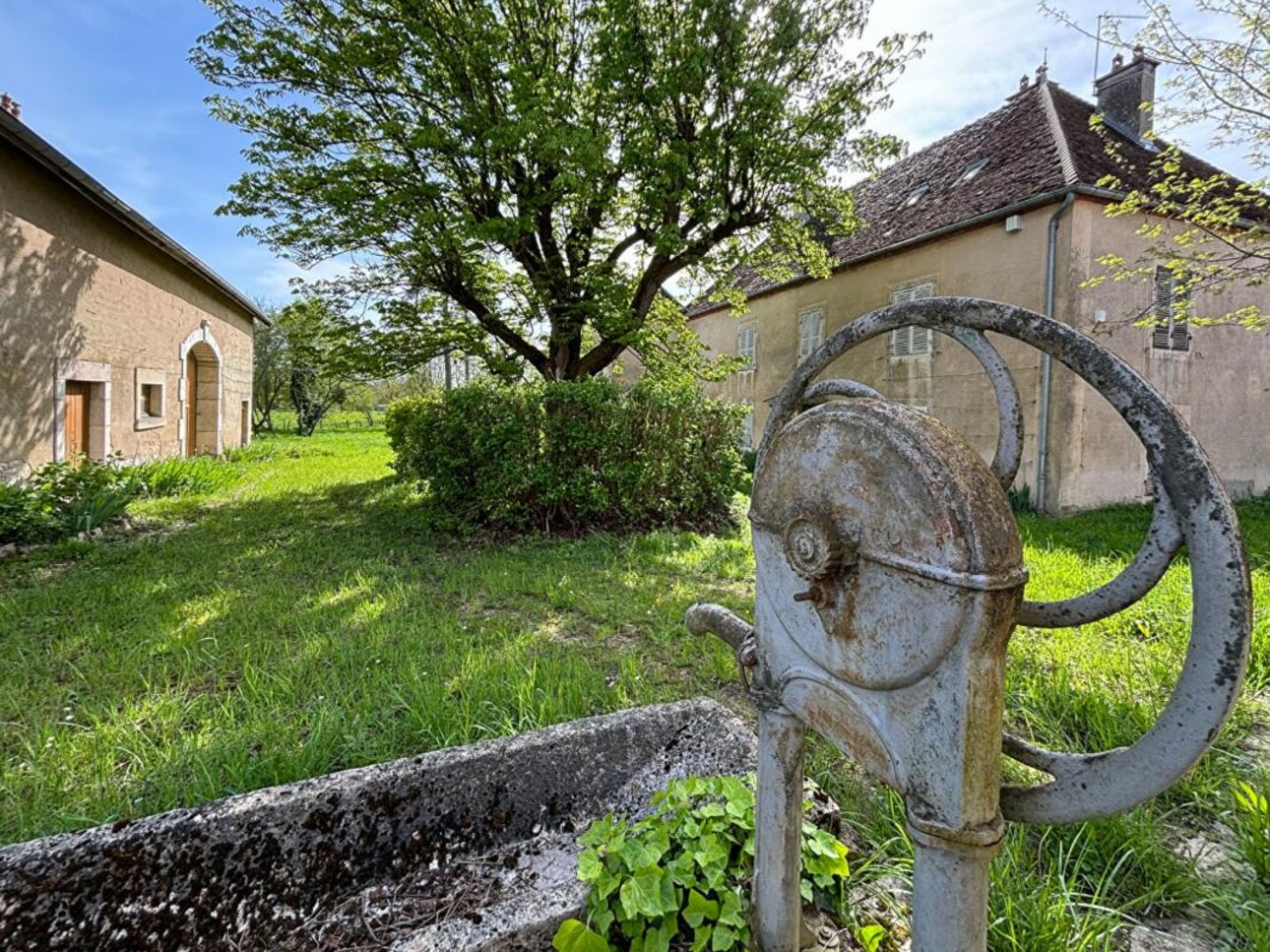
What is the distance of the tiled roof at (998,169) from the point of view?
930 cm

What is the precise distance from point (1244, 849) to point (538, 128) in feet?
27.1

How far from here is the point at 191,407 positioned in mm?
13703

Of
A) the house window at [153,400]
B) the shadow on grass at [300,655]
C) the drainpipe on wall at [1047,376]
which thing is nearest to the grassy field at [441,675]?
the shadow on grass at [300,655]

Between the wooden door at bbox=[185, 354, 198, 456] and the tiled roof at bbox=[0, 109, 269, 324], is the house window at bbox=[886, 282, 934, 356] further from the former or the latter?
the wooden door at bbox=[185, 354, 198, 456]

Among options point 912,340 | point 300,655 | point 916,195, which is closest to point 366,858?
point 300,655

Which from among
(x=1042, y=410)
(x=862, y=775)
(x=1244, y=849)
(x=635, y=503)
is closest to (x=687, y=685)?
(x=862, y=775)

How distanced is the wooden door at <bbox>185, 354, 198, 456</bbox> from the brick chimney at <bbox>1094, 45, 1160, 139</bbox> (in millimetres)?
18982

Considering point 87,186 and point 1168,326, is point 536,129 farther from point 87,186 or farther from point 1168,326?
point 1168,326

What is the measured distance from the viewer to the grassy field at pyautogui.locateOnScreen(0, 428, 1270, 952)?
73.2 inches

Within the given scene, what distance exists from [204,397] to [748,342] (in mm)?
13322

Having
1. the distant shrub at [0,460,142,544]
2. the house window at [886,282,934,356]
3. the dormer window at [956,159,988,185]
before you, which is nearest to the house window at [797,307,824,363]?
the house window at [886,282,934,356]

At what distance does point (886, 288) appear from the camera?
11523mm

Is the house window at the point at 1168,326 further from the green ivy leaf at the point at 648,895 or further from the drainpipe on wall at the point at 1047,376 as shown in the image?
the green ivy leaf at the point at 648,895

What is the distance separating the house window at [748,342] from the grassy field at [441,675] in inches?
409
